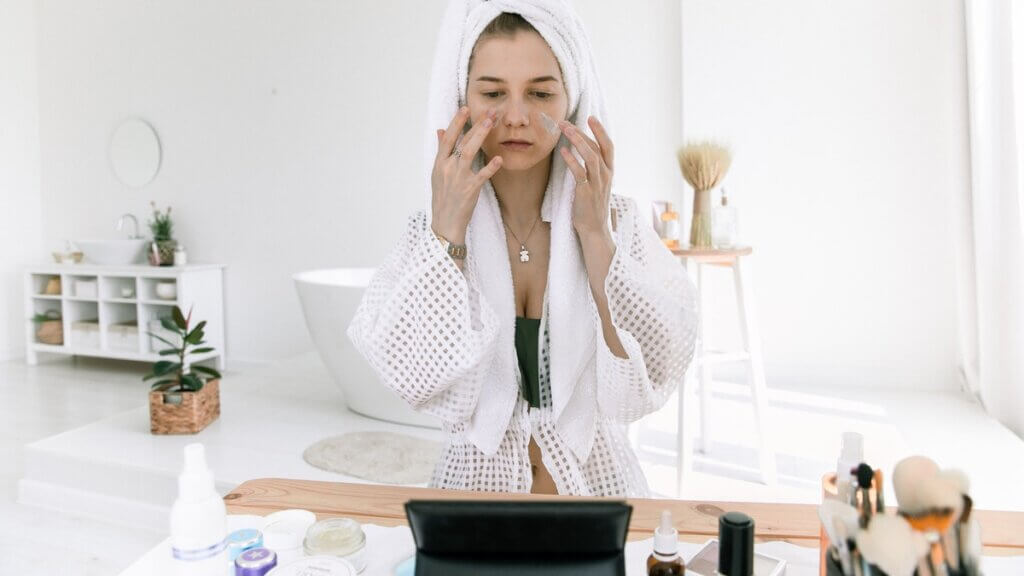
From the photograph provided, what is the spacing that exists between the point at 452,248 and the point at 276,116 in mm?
3570

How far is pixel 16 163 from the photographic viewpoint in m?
4.66

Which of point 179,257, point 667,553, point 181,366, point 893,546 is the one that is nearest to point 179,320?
point 181,366

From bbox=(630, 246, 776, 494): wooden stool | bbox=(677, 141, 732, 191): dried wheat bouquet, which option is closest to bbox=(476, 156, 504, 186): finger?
bbox=(630, 246, 776, 494): wooden stool

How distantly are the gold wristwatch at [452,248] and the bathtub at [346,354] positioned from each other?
1858 mm

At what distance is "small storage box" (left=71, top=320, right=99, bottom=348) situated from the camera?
4164mm

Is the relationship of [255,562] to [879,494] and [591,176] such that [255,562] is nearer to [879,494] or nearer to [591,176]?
[879,494]

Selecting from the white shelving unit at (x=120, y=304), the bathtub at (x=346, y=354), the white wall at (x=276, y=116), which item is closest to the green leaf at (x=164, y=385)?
the bathtub at (x=346, y=354)

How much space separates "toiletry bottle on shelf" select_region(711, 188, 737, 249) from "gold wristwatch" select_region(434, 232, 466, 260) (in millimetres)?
1577

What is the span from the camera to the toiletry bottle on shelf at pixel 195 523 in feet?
1.59

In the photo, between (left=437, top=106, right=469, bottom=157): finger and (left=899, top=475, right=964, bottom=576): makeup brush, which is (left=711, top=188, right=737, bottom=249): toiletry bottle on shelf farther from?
(left=899, top=475, right=964, bottom=576): makeup brush

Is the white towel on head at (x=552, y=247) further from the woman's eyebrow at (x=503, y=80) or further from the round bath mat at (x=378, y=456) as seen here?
the round bath mat at (x=378, y=456)

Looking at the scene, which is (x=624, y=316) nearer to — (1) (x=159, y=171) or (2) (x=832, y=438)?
(2) (x=832, y=438)

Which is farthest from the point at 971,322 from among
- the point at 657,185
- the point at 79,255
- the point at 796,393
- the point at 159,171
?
the point at 79,255

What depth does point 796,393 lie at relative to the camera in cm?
315
